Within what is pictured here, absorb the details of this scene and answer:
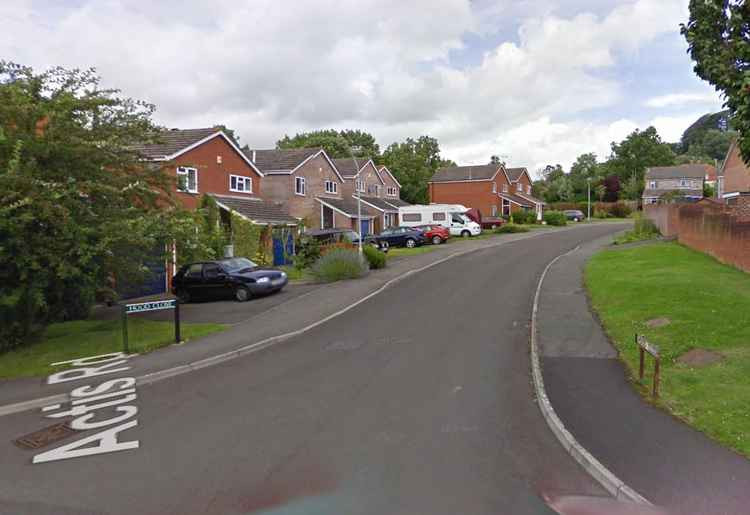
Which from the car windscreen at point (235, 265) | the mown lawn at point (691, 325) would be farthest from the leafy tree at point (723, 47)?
the car windscreen at point (235, 265)

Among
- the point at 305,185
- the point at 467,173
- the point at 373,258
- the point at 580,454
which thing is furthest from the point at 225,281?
the point at 467,173

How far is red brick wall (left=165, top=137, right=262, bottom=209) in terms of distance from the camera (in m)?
26.7

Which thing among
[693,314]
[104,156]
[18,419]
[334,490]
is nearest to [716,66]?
[693,314]

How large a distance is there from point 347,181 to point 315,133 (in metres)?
31.3

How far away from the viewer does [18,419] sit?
8414 millimetres

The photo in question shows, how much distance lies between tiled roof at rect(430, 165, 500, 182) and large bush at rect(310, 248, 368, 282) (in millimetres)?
40748

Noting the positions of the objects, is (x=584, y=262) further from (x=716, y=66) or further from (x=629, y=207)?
(x=629, y=207)

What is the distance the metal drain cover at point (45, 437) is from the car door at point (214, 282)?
11.8m

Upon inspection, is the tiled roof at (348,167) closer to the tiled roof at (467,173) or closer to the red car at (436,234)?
the red car at (436,234)

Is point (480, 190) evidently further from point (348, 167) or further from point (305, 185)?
point (305, 185)

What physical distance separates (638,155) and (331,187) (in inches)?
2694

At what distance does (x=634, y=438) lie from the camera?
6.24 meters

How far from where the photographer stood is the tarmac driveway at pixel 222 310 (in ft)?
52.7

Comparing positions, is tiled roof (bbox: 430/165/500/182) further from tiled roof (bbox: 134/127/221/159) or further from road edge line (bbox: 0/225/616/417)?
road edge line (bbox: 0/225/616/417)
